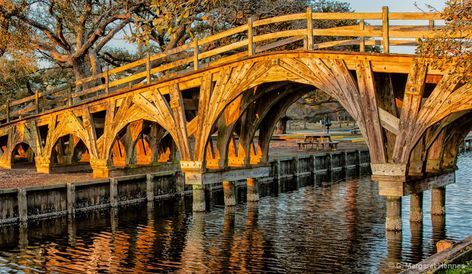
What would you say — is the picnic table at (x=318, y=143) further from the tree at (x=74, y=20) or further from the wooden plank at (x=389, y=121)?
the wooden plank at (x=389, y=121)

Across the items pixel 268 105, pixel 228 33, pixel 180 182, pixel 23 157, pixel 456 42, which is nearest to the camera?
pixel 456 42

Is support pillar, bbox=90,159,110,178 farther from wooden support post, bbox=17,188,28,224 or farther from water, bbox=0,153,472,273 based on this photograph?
wooden support post, bbox=17,188,28,224

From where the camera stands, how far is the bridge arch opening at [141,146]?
98.7ft

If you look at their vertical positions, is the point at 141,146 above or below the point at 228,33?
below

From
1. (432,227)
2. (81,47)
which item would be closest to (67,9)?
(81,47)

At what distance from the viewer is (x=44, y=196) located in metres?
24.8

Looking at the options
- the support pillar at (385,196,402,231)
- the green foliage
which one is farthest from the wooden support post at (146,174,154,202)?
the green foliage

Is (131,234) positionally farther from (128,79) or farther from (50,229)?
(128,79)

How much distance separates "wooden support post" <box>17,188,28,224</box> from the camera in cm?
2359

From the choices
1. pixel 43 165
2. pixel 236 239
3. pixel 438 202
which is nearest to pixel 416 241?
pixel 438 202

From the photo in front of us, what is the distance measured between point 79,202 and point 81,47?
Answer: 12698 millimetres

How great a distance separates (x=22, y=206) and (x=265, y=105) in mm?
10562

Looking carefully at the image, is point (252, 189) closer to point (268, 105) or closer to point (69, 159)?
point (268, 105)

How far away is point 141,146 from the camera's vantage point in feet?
108
